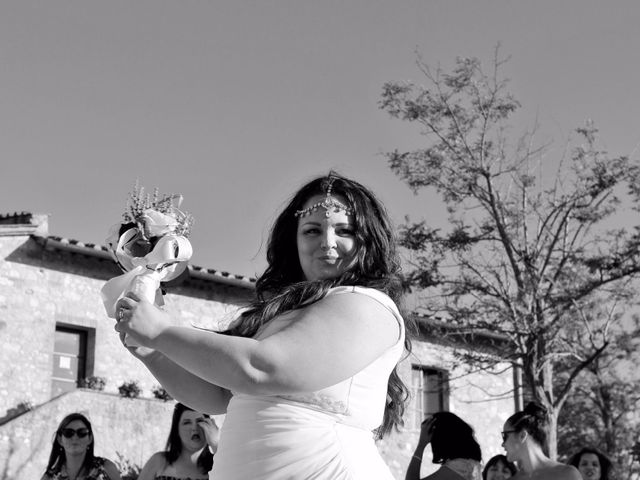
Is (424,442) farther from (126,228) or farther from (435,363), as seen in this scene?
(435,363)

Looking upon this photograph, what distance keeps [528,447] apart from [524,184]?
1001 cm

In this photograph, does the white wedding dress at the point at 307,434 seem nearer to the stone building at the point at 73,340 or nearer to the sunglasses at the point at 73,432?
the sunglasses at the point at 73,432

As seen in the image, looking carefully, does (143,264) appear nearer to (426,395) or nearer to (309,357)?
(309,357)

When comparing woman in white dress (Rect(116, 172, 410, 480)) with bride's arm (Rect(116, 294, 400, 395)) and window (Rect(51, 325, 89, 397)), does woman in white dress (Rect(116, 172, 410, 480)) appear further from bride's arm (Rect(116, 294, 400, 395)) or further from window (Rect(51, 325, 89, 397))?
window (Rect(51, 325, 89, 397))

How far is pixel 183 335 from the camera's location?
1.86 metres

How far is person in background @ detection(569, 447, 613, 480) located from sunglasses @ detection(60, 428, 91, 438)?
140 inches

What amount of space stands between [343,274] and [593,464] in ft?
18.7

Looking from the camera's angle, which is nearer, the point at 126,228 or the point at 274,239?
the point at 126,228

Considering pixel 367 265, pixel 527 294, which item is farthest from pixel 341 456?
pixel 527 294

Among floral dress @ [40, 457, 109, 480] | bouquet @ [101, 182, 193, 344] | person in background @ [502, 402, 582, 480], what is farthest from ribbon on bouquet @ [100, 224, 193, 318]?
floral dress @ [40, 457, 109, 480]

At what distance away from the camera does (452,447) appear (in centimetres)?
525

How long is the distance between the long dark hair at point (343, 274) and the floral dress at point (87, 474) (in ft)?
15.8

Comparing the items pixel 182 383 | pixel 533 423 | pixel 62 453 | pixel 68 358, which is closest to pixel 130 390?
pixel 68 358

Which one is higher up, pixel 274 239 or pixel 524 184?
pixel 524 184
